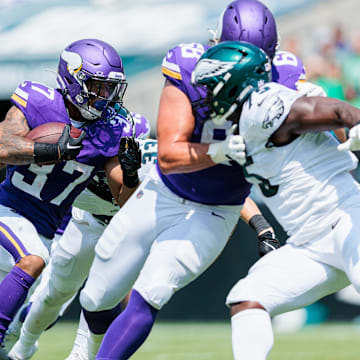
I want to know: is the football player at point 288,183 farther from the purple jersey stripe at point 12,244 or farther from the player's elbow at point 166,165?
the purple jersey stripe at point 12,244

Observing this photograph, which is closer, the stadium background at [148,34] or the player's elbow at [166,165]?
the player's elbow at [166,165]

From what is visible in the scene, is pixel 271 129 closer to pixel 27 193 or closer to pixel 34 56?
pixel 27 193

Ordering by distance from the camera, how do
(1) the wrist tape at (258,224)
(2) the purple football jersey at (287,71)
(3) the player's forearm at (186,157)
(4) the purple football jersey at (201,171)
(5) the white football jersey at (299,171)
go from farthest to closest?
(1) the wrist tape at (258,224)
(2) the purple football jersey at (287,71)
(4) the purple football jersey at (201,171)
(3) the player's forearm at (186,157)
(5) the white football jersey at (299,171)

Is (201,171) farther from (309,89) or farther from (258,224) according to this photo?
(258,224)

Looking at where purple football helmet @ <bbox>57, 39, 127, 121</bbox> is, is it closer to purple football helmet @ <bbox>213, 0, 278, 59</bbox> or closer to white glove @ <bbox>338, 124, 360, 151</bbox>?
purple football helmet @ <bbox>213, 0, 278, 59</bbox>

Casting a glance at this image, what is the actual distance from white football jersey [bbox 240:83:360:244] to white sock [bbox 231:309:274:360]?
1.19 ft

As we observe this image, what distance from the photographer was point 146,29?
9.41 m

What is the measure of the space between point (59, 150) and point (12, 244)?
0.58 meters

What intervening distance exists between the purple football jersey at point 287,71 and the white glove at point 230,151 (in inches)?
20.1

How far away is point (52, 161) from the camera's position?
12.7 feet

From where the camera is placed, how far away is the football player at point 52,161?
12.8ft

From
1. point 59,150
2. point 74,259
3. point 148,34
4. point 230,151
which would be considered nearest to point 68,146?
point 59,150

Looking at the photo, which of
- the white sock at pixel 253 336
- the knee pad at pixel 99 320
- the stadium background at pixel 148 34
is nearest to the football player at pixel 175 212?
the white sock at pixel 253 336

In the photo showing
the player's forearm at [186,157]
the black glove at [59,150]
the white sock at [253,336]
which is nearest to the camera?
the white sock at [253,336]
